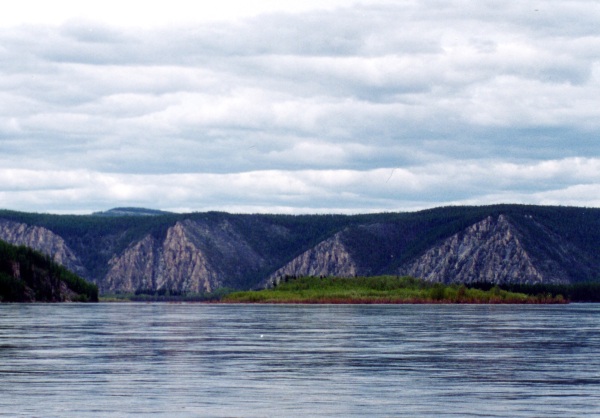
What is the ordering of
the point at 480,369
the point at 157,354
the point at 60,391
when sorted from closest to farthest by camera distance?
the point at 60,391
the point at 480,369
the point at 157,354

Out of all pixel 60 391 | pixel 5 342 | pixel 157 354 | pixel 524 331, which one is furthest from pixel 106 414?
pixel 524 331

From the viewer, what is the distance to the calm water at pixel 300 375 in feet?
135

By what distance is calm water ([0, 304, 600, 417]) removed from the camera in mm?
41000

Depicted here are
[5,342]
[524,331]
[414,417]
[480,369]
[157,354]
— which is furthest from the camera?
[524,331]

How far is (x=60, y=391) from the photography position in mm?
45875

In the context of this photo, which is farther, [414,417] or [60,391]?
[60,391]

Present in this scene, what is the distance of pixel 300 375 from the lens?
5269cm

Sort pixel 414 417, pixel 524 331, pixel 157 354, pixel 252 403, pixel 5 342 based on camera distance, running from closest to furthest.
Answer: pixel 414 417
pixel 252 403
pixel 157 354
pixel 5 342
pixel 524 331

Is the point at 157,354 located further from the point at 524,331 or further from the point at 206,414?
the point at 524,331

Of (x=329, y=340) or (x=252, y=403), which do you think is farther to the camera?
(x=329, y=340)

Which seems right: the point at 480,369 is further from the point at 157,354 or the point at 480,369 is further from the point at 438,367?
the point at 157,354

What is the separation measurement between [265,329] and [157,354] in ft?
118

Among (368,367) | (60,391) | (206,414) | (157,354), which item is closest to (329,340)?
(157,354)

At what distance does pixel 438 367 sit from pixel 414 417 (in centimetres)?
1870
